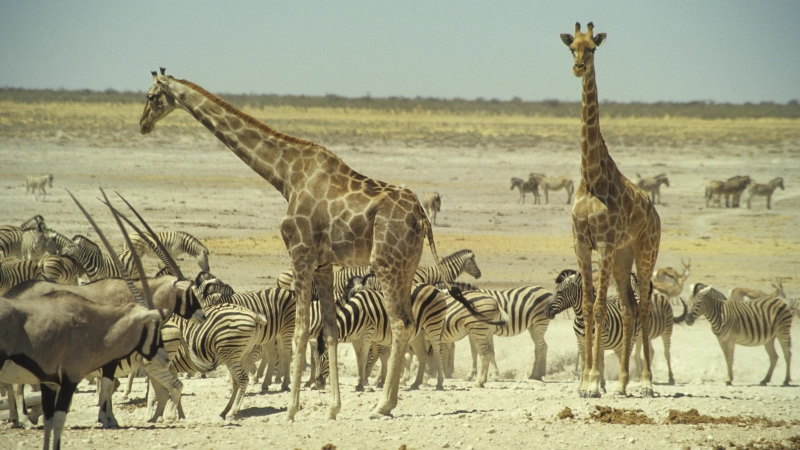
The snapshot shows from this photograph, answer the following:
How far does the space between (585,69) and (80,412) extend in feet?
22.0

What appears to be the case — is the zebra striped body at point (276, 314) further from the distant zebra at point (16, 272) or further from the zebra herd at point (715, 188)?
the zebra herd at point (715, 188)

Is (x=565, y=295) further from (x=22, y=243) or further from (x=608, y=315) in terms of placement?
(x=22, y=243)

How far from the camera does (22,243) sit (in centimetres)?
1734


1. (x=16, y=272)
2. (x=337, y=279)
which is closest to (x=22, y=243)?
(x=16, y=272)

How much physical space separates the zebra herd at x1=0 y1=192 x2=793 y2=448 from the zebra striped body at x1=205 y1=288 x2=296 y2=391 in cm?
1

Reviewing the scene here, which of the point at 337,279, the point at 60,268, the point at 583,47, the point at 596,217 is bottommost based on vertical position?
the point at 337,279

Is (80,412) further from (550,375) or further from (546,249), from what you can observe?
(546,249)

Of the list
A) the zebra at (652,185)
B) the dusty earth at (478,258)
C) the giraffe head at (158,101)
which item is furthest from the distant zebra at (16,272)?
the zebra at (652,185)

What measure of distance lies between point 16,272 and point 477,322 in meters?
6.88

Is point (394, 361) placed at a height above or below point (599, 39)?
below

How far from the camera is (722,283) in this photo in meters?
19.8

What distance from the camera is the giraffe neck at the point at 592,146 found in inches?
387

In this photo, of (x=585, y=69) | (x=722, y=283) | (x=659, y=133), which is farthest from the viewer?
(x=659, y=133)

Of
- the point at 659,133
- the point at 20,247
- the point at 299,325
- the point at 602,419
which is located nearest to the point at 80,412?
the point at 299,325
